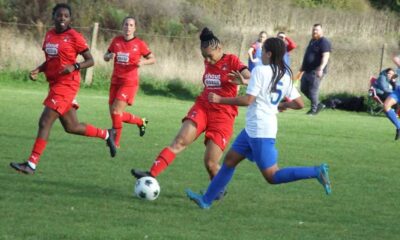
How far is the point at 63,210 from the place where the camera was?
27.5 feet

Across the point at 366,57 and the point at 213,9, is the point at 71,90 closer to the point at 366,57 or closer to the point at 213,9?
the point at 366,57

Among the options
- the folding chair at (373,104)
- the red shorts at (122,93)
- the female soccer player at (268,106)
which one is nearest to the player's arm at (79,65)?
the female soccer player at (268,106)

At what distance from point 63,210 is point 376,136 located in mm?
10446

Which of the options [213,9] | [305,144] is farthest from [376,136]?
[213,9]

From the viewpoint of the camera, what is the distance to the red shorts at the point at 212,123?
9531 millimetres

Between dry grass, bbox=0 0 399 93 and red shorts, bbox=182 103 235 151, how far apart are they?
18795mm

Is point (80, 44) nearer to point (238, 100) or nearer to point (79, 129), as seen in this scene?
point (79, 129)

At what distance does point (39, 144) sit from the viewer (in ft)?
35.3

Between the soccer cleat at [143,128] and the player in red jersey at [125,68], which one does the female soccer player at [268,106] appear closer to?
the player in red jersey at [125,68]

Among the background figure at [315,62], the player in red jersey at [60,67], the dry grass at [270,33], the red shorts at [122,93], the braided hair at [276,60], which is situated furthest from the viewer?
the dry grass at [270,33]

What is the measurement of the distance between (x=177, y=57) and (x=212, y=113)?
2029cm

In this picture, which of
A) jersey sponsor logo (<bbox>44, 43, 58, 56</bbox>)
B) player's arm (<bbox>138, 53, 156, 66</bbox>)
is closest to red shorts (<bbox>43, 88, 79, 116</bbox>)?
jersey sponsor logo (<bbox>44, 43, 58, 56</bbox>)

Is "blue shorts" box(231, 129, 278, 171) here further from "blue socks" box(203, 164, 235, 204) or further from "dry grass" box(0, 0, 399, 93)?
"dry grass" box(0, 0, 399, 93)

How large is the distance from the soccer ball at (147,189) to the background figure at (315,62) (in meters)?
12.3
